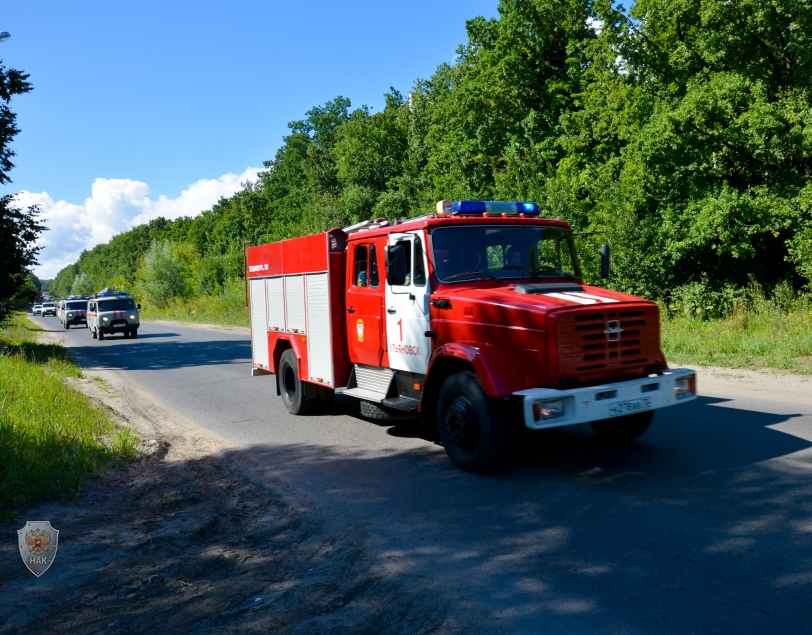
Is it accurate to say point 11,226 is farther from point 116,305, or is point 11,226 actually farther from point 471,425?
point 471,425

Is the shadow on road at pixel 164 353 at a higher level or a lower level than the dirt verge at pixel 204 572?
higher

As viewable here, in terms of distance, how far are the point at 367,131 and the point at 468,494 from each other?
44.3m

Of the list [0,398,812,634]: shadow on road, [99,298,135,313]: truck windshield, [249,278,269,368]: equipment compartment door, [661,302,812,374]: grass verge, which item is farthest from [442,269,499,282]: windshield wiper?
[99,298,135,313]: truck windshield

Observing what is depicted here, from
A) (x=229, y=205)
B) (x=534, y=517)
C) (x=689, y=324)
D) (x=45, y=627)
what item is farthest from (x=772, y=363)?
(x=229, y=205)

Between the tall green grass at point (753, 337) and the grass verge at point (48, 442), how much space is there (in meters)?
10.6

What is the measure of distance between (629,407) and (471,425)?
1405mm

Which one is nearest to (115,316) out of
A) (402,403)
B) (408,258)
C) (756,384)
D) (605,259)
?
(402,403)

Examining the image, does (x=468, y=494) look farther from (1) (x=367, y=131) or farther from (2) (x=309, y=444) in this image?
(1) (x=367, y=131)

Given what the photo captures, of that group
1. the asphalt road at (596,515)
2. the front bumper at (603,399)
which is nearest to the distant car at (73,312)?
the asphalt road at (596,515)

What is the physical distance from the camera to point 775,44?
1908 centimetres

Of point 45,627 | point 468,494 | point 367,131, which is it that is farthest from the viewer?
point 367,131

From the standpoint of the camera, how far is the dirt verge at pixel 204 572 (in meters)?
3.73

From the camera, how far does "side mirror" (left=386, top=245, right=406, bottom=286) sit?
7.07 m

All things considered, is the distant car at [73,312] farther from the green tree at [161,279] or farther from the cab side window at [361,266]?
the cab side window at [361,266]
